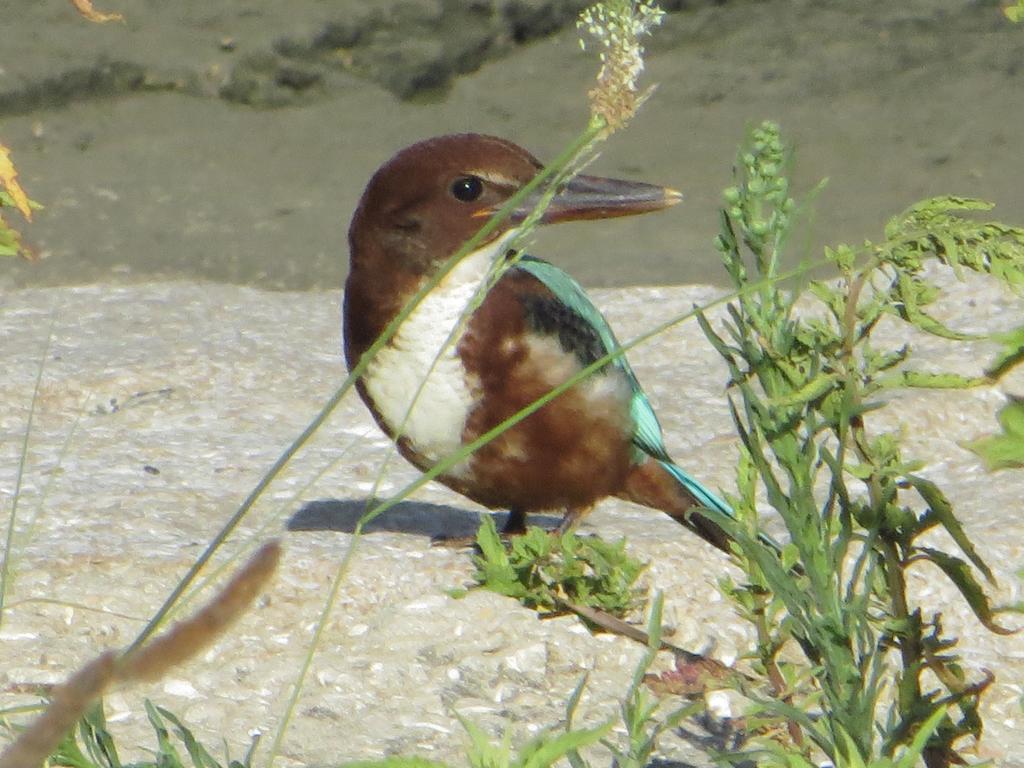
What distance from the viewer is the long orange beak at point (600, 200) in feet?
8.89

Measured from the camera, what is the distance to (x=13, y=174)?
1.30 metres

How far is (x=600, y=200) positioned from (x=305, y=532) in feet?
2.84

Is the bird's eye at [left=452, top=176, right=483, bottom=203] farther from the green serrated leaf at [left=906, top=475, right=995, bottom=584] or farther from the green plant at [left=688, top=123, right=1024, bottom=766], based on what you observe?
the green serrated leaf at [left=906, top=475, right=995, bottom=584]

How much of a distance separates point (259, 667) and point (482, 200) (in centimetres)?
90

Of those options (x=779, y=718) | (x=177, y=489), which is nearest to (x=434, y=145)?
(x=177, y=489)

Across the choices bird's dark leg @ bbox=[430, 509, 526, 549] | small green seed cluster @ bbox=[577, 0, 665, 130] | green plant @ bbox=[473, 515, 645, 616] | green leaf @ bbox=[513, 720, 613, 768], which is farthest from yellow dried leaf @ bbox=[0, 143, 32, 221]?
bird's dark leg @ bbox=[430, 509, 526, 549]

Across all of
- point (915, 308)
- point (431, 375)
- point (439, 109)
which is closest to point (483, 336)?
point (431, 375)

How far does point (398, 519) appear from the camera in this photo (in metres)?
3.38

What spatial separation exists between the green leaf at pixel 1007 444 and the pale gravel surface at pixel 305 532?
1.02m

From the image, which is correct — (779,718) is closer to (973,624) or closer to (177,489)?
(973,624)

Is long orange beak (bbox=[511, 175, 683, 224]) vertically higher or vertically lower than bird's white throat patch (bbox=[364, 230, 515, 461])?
higher

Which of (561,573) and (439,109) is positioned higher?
(561,573)

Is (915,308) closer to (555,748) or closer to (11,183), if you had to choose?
(555,748)

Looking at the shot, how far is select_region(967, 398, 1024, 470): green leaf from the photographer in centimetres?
115
